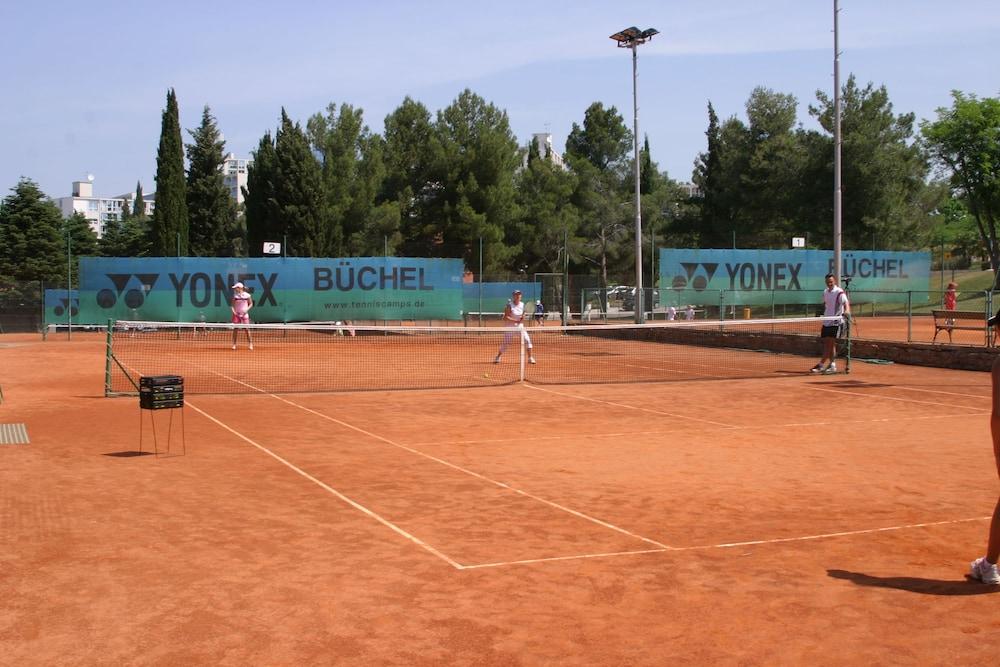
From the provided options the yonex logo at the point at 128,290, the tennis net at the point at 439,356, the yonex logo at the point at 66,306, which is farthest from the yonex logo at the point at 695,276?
the yonex logo at the point at 66,306

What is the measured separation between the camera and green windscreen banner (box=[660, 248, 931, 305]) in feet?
125

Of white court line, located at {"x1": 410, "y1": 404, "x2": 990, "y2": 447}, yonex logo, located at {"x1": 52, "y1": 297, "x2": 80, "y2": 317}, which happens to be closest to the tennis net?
yonex logo, located at {"x1": 52, "y1": 297, "x2": 80, "y2": 317}

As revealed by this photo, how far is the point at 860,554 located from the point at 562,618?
99.6 inches

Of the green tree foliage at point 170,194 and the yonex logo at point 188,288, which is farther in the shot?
the green tree foliage at point 170,194

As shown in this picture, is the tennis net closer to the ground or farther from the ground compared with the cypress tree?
closer to the ground

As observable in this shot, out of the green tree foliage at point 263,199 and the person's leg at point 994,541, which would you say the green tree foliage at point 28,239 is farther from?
the person's leg at point 994,541

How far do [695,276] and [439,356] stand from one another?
15.4 m

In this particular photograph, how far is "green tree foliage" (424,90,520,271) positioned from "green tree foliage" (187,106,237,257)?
12114 mm

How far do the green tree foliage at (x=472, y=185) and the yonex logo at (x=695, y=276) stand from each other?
21020 mm

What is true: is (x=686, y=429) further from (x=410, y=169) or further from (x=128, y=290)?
(x=410, y=169)

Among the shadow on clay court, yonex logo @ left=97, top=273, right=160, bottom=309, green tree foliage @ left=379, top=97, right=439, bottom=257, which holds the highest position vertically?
green tree foliage @ left=379, top=97, right=439, bottom=257

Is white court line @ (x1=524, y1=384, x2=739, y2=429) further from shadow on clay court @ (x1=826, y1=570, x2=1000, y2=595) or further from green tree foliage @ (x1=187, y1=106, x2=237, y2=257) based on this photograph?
green tree foliage @ (x1=187, y1=106, x2=237, y2=257)

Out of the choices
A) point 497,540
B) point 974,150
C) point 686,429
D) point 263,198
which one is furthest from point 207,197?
point 497,540

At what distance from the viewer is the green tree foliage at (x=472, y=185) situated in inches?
2319
